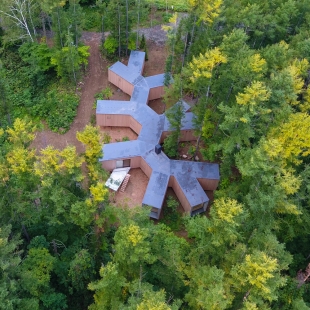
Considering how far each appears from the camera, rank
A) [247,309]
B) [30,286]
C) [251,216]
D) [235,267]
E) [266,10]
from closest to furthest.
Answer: [247,309] < [235,267] < [30,286] < [251,216] < [266,10]

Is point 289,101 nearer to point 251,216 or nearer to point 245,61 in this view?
point 245,61

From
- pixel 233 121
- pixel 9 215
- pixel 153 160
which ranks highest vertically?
pixel 233 121

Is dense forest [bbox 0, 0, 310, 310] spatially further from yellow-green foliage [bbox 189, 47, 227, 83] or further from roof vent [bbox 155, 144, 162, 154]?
roof vent [bbox 155, 144, 162, 154]

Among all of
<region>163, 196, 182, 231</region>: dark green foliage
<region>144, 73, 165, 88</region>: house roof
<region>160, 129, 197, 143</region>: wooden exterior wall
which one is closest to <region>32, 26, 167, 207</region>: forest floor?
<region>144, 73, 165, 88</region>: house roof

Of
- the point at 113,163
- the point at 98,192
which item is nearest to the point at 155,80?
the point at 113,163

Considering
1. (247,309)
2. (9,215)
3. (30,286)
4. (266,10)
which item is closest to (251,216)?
(247,309)

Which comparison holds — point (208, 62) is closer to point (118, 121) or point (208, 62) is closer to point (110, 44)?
point (118, 121)

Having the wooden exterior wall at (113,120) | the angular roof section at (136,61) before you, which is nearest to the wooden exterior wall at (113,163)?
the wooden exterior wall at (113,120)

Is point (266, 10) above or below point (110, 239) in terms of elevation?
above
